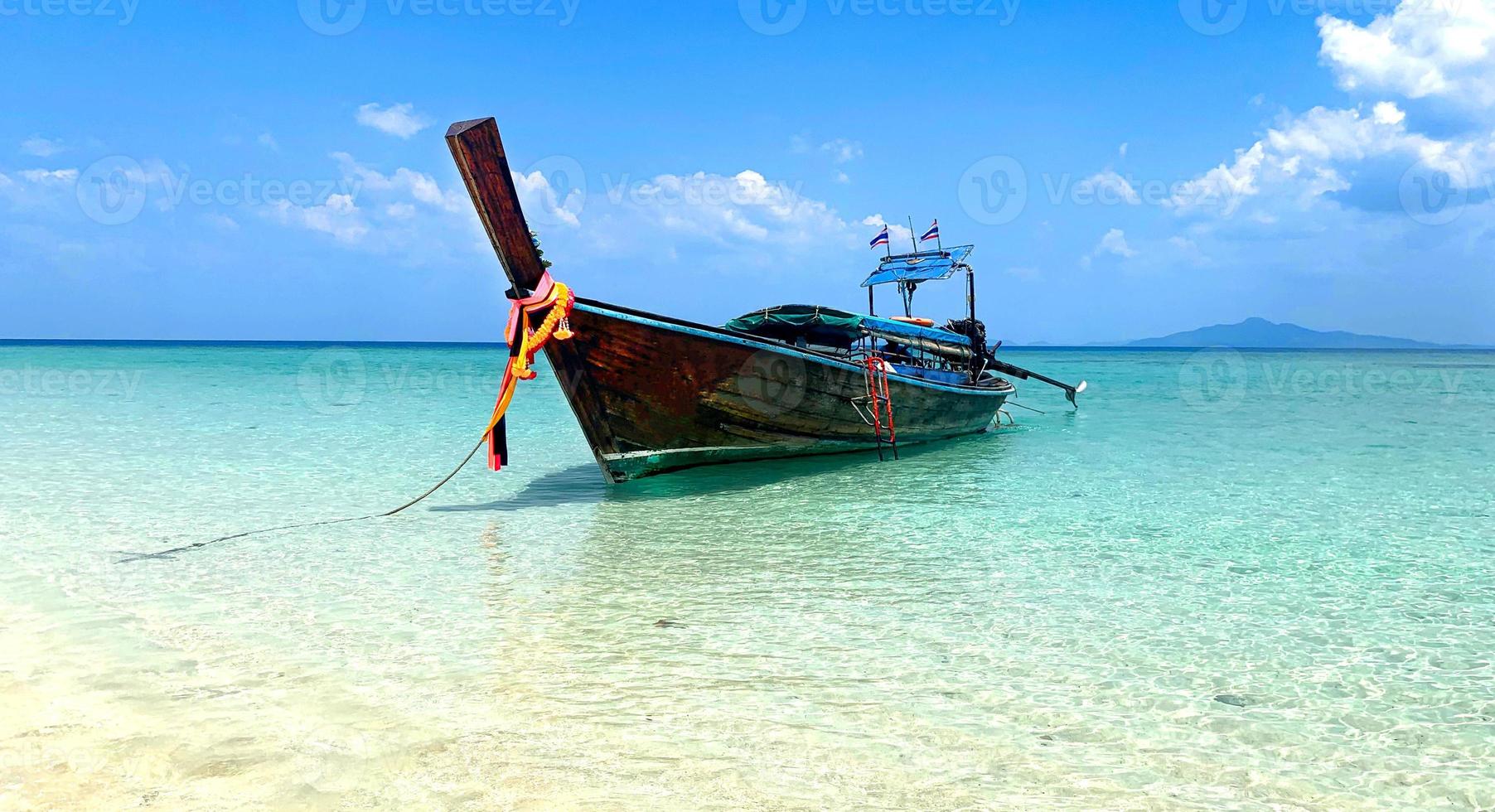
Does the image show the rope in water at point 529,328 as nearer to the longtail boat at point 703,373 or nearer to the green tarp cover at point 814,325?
the longtail boat at point 703,373

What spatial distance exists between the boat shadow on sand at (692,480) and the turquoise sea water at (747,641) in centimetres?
10

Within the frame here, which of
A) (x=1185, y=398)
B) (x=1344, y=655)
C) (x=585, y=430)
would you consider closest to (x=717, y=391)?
(x=585, y=430)

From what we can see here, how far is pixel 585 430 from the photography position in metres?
10.3

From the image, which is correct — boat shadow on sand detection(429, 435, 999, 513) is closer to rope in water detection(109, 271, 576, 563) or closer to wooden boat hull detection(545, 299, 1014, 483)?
wooden boat hull detection(545, 299, 1014, 483)

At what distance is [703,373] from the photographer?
34.0ft

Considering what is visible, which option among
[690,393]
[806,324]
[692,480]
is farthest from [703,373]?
[806,324]

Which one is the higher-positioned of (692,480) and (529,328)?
(529,328)

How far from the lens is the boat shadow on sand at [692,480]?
33.0 feet

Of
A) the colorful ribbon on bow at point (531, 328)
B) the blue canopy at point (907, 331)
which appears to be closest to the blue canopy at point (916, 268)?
the blue canopy at point (907, 331)

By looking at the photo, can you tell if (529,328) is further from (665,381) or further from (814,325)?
(814,325)

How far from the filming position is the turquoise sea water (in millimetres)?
3473

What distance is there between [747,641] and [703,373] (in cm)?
550

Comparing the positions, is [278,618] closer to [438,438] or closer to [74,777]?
[74,777]

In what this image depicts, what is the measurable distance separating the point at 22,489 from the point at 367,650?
771 cm
